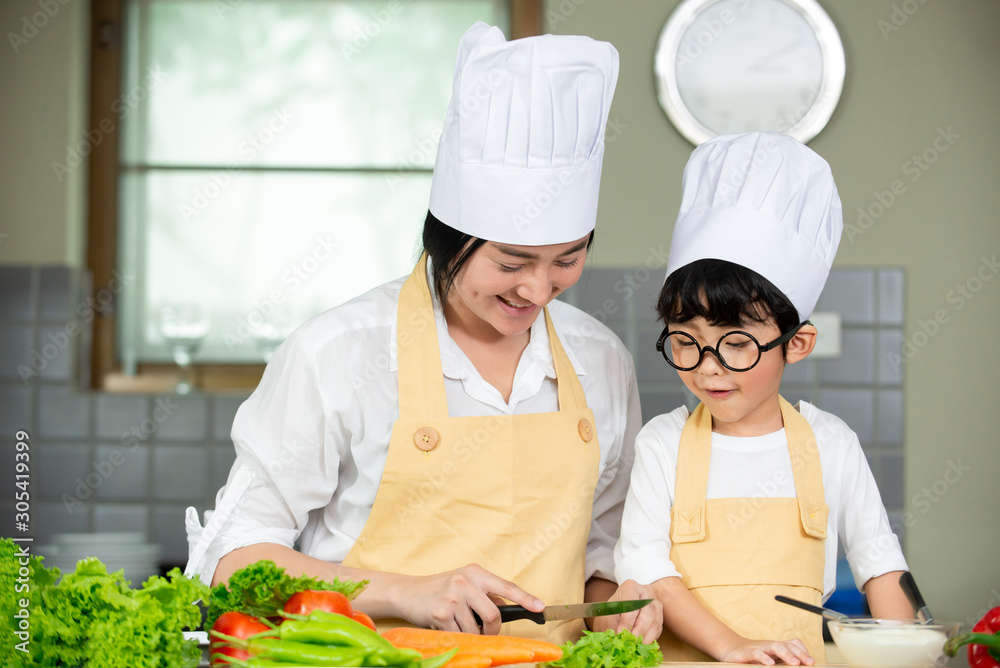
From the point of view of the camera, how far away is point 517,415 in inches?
49.2

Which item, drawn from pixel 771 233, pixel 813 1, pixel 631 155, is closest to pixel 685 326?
pixel 771 233

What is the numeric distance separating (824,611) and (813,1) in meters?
2.07

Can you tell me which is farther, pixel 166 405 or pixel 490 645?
pixel 166 405

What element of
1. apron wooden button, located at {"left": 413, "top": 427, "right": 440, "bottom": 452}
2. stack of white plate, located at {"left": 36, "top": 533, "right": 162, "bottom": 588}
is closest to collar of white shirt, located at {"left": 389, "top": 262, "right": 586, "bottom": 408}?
apron wooden button, located at {"left": 413, "top": 427, "right": 440, "bottom": 452}

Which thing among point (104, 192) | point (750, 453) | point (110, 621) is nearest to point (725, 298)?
point (750, 453)

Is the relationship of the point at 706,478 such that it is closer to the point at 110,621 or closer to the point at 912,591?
the point at 912,591

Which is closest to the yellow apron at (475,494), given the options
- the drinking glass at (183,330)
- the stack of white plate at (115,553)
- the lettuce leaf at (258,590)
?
the lettuce leaf at (258,590)

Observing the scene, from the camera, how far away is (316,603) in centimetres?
82

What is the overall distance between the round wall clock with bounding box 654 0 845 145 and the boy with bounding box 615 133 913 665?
1.34 m

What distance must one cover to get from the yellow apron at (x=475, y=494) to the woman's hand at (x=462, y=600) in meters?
0.09

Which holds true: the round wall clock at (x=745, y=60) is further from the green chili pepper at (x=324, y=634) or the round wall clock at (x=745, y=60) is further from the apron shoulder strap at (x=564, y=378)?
the green chili pepper at (x=324, y=634)

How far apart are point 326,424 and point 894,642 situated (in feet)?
2.36

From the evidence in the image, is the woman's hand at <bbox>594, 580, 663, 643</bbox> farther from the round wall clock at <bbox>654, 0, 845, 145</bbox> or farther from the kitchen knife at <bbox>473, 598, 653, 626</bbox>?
the round wall clock at <bbox>654, 0, 845, 145</bbox>

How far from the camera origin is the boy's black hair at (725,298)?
118 centimetres
